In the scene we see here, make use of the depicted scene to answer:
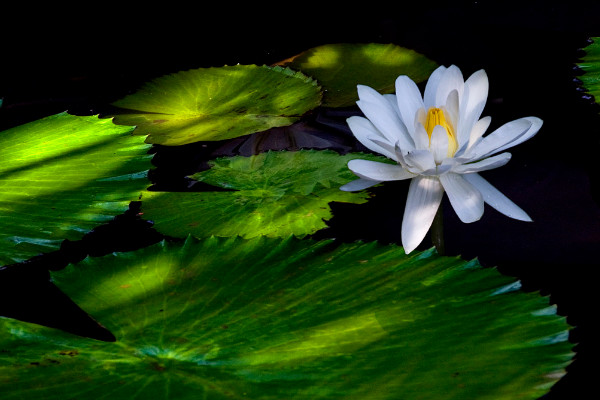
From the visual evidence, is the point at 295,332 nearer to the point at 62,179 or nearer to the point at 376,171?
the point at 376,171

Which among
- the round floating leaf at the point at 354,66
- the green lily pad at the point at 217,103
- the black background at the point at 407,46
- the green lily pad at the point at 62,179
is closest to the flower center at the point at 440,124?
the black background at the point at 407,46

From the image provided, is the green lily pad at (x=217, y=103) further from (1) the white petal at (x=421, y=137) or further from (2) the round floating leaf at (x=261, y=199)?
(1) the white petal at (x=421, y=137)

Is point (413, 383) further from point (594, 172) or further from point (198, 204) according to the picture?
point (594, 172)

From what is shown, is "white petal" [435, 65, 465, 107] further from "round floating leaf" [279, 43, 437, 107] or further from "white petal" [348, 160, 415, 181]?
"round floating leaf" [279, 43, 437, 107]

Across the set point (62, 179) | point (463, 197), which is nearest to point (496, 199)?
point (463, 197)

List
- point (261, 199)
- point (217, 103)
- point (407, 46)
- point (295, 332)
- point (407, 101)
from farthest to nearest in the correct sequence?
point (407, 46)
point (217, 103)
point (261, 199)
point (407, 101)
point (295, 332)

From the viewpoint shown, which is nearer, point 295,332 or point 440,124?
point 295,332
